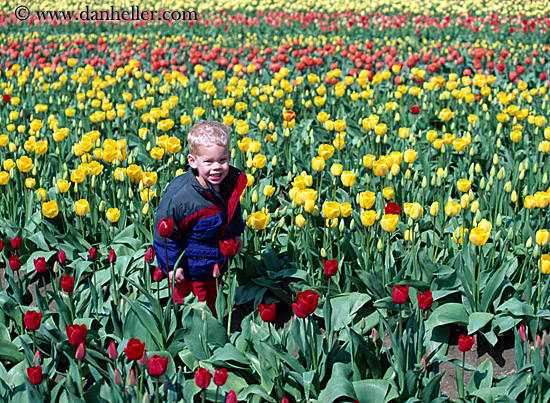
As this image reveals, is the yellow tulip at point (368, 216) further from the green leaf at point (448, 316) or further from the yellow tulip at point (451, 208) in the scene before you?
the green leaf at point (448, 316)

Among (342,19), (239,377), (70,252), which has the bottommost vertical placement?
(239,377)

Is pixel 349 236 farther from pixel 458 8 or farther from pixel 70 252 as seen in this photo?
pixel 458 8

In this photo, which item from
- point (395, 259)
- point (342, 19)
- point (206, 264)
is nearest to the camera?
point (206, 264)

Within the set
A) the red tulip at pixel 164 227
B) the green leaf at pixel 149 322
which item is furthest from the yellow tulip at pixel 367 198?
the green leaf at pixel 149 322

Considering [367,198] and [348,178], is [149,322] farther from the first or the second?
[348,178]

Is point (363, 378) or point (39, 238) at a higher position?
point (39, 238)

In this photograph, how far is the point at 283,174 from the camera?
5.19m

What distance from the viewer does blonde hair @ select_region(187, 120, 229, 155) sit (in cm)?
298

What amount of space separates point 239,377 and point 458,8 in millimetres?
13085

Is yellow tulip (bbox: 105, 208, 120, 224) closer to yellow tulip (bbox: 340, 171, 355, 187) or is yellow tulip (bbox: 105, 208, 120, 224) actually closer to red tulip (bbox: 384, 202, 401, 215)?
yellow tulip (bbox: 340, 171, 355, 187)

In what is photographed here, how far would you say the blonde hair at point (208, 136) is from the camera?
2982 mm

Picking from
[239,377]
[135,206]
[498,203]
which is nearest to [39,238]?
[135,206]

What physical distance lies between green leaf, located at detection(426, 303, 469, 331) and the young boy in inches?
42.8

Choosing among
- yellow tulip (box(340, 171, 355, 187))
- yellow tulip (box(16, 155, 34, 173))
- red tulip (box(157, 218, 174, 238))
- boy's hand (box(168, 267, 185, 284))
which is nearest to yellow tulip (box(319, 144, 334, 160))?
yellow tulip (box(340, 171, 355, 187))
